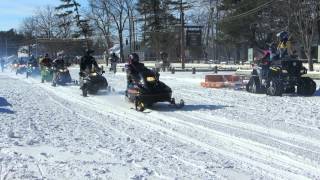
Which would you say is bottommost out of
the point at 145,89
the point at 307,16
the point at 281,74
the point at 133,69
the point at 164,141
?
the point at 164,141

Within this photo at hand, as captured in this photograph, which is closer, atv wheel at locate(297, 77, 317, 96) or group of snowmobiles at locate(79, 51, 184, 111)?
group of snowmobiles at locate(79, 51, 184, 111)

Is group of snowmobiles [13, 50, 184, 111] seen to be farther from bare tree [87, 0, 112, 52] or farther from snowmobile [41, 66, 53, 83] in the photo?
bare tree [87, 0, 112, 52]

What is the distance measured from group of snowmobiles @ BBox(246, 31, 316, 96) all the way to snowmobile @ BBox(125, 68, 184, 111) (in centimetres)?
502

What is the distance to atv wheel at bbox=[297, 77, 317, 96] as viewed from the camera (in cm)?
2053

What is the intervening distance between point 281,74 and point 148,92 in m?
6.08

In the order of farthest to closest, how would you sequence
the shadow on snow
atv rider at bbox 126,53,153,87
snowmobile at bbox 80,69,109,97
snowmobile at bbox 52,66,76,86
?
snowmobile at bbox 52,66,76,86, snowmobile at bbox 80,69,109,97, atv rider at bbox 126,53,153,87, the shadow on snow

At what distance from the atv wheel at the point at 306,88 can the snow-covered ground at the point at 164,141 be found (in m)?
2.80

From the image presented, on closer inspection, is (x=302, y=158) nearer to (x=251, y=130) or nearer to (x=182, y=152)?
(x=182, y=152)

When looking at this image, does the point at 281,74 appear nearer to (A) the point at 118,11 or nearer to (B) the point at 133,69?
(B) the point at 133,69

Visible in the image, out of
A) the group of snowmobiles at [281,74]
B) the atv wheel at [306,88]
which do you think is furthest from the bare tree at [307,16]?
the atv wheel at [306,88]

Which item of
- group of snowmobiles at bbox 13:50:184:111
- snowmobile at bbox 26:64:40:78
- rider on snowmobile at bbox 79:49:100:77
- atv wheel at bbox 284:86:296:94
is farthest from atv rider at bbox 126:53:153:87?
snowmobile at bbox 26:64:40:78

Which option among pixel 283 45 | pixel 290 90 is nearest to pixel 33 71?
pixel 283 45

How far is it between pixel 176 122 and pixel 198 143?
9.82ft

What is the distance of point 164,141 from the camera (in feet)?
35.8
